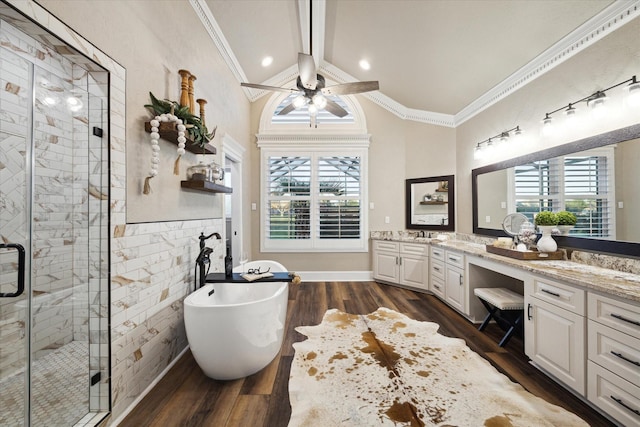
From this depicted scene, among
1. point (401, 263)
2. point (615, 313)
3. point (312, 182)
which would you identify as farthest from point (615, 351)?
point (312, 182)

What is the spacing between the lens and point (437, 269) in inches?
141

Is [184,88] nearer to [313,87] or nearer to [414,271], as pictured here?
[313,87]

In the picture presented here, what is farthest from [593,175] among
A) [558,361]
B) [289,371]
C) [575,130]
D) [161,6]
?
[161,6]

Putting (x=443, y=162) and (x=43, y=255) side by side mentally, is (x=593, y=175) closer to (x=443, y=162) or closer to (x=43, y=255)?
(x=443, y=162)

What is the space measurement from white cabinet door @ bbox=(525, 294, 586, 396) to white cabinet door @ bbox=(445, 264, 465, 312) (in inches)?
35.3

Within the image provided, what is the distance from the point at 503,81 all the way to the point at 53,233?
15.5 ft

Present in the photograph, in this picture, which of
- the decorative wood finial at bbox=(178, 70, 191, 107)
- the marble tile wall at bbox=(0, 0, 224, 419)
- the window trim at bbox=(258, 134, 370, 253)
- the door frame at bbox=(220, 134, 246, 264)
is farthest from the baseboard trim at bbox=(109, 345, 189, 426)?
the window trim at bbox=(258, 134, 370, 253)

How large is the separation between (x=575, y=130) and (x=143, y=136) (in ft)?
11.9

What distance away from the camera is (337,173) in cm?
450

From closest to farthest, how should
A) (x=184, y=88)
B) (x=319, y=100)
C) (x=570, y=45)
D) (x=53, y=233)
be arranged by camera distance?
(x=53, y=233) < (x=184, y=88) < (x=570, y=45) < (x=319, y=100)

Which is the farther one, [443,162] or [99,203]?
[443,162]

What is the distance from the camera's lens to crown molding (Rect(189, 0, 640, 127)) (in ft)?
6.41

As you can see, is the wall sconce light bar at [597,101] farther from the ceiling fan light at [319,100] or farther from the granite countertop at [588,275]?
the ceiling fan light at [319,100]

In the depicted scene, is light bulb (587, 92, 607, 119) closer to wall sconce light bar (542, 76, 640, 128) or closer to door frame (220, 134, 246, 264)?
wall sconce light bar (542, 76, 640, 128)
